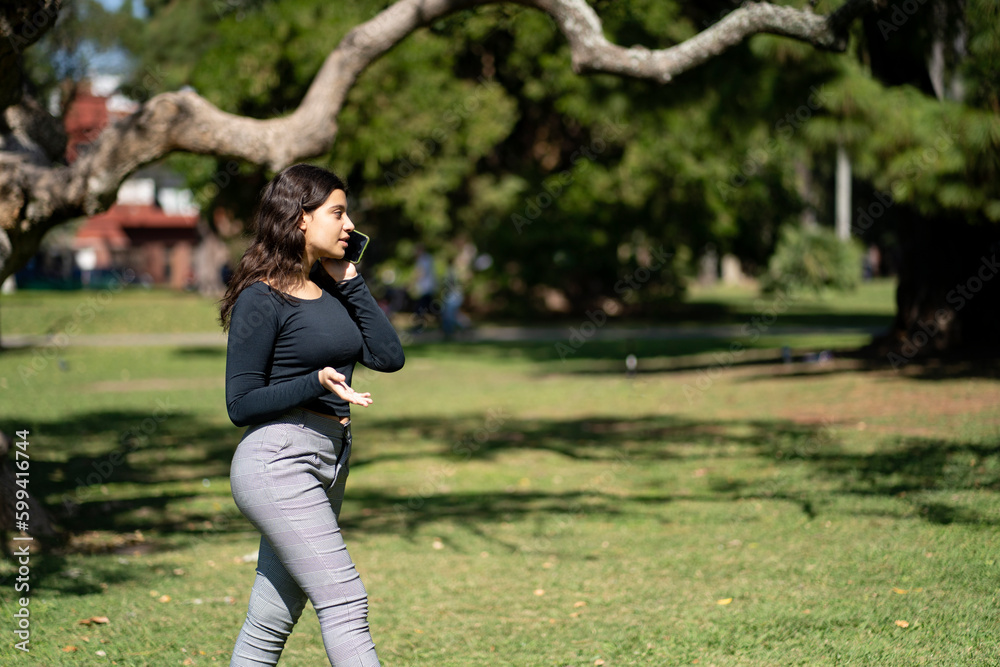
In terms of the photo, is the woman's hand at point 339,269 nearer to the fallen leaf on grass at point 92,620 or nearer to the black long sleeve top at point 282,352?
the black long sleeve top at point 282,352

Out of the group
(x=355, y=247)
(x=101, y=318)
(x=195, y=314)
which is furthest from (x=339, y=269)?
(x=195, y=314)

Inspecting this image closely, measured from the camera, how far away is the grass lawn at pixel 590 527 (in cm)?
485

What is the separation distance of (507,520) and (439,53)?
1918 cm

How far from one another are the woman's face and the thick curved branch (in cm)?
387

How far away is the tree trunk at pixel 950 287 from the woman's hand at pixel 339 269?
1123 centimetres

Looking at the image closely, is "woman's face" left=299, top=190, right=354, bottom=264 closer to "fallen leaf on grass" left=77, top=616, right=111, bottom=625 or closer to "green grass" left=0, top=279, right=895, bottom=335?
"fallen leaf on grass" left=77, top=616, right=111, bottom=625

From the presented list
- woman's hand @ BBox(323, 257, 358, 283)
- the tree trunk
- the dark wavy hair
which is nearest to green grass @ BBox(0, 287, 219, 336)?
the tree trunk

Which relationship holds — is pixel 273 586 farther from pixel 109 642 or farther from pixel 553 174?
pixel 553 174

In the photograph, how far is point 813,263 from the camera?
3453 centimetres

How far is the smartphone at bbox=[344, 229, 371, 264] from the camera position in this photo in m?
3.57

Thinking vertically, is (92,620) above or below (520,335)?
above

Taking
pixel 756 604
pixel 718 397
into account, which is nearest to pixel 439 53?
pixel 718 397

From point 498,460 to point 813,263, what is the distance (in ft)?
88.5

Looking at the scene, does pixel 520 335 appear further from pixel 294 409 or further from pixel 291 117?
pixel 294 409
